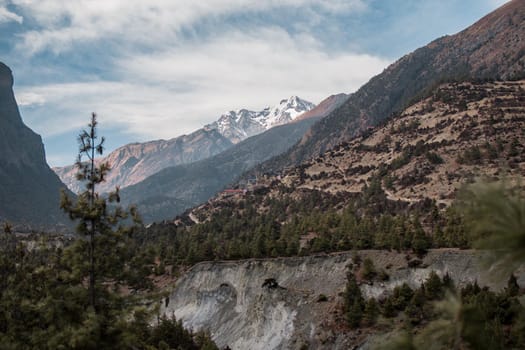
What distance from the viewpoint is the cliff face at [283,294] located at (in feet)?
132

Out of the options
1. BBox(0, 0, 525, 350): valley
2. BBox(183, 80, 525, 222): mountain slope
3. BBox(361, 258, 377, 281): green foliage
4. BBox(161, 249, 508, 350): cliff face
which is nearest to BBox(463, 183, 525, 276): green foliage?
BBox(0, 0, 525, 350): valley

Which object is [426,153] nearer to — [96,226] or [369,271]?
[369,271]

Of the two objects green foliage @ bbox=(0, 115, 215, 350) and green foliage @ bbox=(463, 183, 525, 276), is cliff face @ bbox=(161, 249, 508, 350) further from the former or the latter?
green foliage @ bbox=(463, 183, 525, 276)

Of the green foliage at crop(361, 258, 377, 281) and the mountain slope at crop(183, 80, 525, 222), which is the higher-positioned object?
the mountain slope at crop(183, 80, 525, 222)

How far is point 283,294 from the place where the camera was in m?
48.5

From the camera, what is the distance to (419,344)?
5254mm

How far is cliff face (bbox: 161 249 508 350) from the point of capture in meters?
40.2

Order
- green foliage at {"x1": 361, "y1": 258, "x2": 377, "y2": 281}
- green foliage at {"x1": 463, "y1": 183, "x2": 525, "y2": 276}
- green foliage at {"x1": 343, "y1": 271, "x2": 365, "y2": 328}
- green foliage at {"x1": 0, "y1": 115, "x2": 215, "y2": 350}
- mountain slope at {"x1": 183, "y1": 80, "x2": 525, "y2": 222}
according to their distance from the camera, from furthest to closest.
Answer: mountain slope at {"x1": 183, "y1": 80, "x2": 525, "y2": 222} → green foliage at {"x1": 361, "y1": 258, "x2": 377, "y2": 281} → green foliage at {"x1": 343, "y1": 271, "x2": 365, "y2": 328} → green foliage at {"x1": 0, "y1": 115, "x2": 215, "y2": 350} → green foliage at {"x1": 463, "y1": 183, "x2": 525, "y2": 276}

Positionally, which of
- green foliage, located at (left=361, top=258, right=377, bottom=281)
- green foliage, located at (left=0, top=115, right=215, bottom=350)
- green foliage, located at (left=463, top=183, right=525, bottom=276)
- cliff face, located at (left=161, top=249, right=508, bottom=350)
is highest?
green foliage, located at (left=463, top=183, right=525, bottom=276)

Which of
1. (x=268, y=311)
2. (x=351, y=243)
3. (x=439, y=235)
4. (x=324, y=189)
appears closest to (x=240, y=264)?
(x=268, y=311)

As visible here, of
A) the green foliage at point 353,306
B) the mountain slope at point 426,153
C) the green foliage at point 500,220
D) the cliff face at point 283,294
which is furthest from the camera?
the mountain slope at point 426,153

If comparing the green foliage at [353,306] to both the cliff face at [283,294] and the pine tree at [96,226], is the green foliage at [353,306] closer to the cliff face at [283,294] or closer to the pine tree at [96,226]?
the cliff face at [283,294]

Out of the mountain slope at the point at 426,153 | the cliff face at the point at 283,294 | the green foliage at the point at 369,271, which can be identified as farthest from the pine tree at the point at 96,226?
the mountain slope at the point at 426,153

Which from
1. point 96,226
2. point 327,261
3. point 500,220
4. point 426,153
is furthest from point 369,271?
point 426,153
